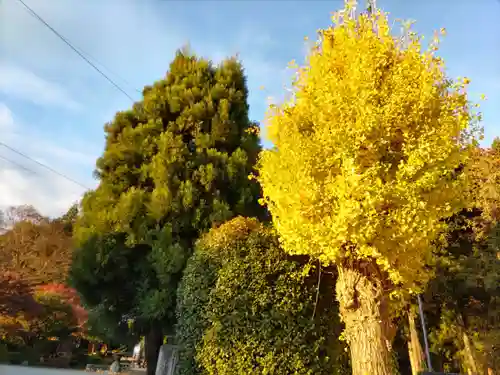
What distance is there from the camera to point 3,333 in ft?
53.3

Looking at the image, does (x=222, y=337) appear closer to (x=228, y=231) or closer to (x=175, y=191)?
(x=228, y=231)

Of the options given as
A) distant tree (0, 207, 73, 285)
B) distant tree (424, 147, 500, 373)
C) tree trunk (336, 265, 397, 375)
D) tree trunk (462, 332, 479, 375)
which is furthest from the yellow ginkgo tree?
distant tree (0, 207, 73, 285)

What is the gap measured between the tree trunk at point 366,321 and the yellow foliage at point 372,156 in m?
0.36

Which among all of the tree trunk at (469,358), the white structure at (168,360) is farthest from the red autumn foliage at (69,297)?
the tree trunk at (469,358)

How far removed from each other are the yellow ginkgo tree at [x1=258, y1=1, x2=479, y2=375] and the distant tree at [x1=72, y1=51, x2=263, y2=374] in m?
2.71

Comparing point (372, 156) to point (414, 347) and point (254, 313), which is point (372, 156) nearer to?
point (254, 313)

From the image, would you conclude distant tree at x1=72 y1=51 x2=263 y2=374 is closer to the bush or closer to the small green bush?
the bush

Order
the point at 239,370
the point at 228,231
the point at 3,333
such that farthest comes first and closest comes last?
the point at 3,333 → the point at 228,231 → the point at 239,370

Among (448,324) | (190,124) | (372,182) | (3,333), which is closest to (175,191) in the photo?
(190,124)

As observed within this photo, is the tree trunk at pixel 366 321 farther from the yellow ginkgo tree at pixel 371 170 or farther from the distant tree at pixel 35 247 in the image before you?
the distant tree at pixel 35 247

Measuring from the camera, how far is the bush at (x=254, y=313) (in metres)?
5.26

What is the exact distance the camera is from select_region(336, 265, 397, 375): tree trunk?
4.75 metres

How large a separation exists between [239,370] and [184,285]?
5.34 feet

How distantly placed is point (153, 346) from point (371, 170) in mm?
6288
